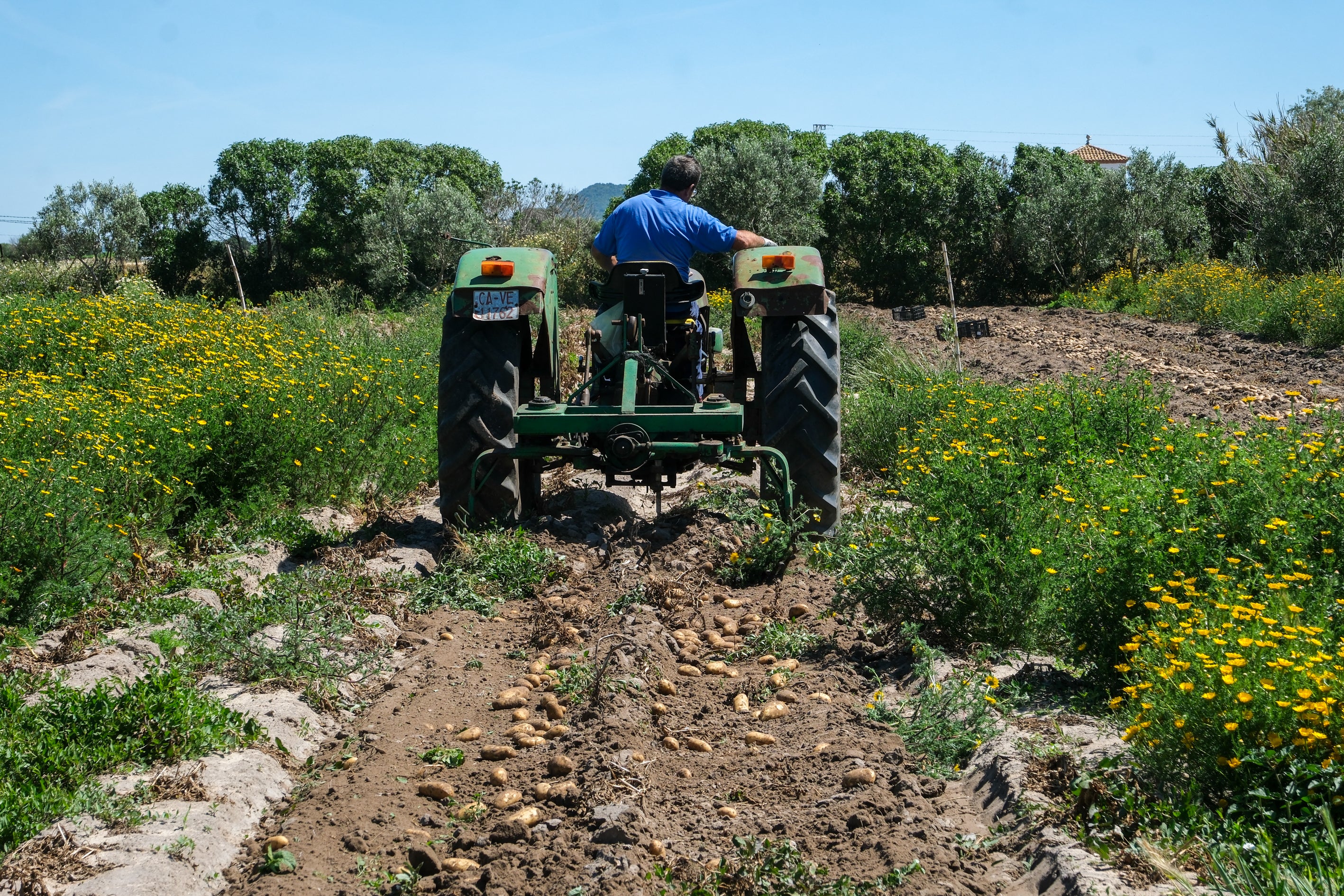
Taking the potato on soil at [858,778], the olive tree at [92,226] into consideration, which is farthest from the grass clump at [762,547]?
the olive tree at [92,226]

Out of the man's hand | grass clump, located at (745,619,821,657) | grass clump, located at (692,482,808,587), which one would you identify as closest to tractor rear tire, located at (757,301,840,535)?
grass clump, located at (692,482,808,587)

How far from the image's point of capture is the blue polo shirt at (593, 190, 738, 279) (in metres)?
6.15

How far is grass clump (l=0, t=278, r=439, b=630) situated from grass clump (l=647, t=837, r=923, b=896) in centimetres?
315

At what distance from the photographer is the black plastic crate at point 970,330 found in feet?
53.5

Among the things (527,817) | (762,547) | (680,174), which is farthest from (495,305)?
(527,817)

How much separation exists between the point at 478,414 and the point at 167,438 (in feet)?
6.15

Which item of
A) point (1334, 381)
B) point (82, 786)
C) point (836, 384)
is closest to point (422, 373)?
point (836, 384)

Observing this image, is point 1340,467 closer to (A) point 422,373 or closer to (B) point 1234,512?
(B) point 1234,512

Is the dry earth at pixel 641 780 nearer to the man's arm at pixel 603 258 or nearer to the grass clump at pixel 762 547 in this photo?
the grass clump at pixel 762 547

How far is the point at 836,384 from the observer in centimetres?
596

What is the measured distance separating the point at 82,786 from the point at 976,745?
2.69m

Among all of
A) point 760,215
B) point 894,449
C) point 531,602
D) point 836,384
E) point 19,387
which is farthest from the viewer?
point 760,215

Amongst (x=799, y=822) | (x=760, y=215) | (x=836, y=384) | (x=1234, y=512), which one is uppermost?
(x=760, y=215)

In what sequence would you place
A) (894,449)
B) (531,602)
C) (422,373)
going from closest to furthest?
(531,602), (894,449), (422,373)
